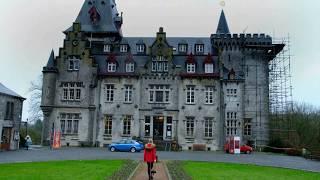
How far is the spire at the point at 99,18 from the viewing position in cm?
5943

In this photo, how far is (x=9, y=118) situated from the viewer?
45469mm

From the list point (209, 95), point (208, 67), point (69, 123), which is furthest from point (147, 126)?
point (208, 67)

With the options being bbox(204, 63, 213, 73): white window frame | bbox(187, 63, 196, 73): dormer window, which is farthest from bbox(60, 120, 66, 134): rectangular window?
bbox(204, 63, 213, 73): white window frame

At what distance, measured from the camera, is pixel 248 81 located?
176 ft

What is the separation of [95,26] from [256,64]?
2472 centimetres

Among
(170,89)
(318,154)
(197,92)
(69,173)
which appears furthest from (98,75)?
(69,173)

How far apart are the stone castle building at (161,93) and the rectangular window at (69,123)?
0.04ft

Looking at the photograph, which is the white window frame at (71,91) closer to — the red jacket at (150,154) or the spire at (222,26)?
the spire at (222,26)

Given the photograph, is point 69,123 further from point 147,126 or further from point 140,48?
point 140,48

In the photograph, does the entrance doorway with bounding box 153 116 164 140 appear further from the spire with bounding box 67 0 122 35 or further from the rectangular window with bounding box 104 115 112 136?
the spire with bounding box 67 0 122 35

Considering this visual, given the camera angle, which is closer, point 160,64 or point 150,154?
point 150,154

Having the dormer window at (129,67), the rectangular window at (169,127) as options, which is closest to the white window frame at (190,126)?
the rectangular window at (169,127)

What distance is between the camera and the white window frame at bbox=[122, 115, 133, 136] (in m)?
51.7

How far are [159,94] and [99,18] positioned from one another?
685 inches
